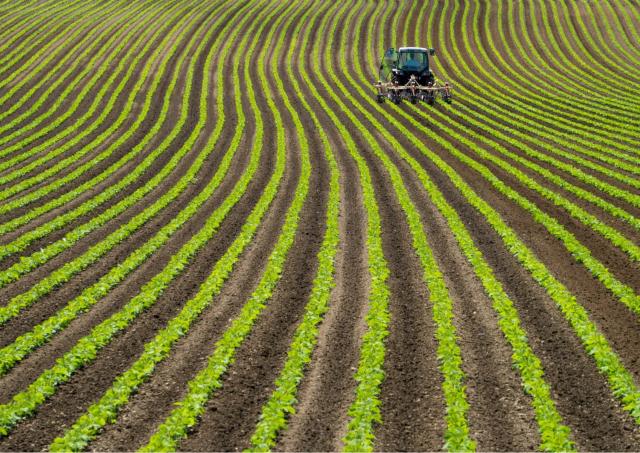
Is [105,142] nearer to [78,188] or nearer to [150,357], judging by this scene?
[78,188]

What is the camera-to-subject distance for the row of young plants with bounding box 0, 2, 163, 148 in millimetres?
36469

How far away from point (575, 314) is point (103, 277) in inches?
543

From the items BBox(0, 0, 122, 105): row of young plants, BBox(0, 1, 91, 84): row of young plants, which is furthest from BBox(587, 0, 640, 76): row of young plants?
BBox(0, 1, 91, 84): row of young plants

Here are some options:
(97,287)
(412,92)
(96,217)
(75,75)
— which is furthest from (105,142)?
(412,92)

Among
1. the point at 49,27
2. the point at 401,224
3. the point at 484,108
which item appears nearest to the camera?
the point at 401,224

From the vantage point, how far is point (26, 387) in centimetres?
1151

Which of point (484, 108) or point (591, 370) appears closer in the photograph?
point (591, 370)

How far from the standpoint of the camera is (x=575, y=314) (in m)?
13.8

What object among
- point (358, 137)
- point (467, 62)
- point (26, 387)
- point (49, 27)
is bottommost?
point (26, 387)

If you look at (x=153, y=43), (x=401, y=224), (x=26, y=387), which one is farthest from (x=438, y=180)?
(x=153, y=43)

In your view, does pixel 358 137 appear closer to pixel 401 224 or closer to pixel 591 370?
pixel 401 224

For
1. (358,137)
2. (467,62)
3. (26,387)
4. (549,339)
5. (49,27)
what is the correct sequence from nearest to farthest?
(26,387), (549,339), (358,137), (467,62), (49,27)

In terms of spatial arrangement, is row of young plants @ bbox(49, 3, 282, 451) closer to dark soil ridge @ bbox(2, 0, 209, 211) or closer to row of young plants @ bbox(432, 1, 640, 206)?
dark soil ridge @ bbox(2, 0, 209, 211)

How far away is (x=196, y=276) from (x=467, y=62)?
152 ft
